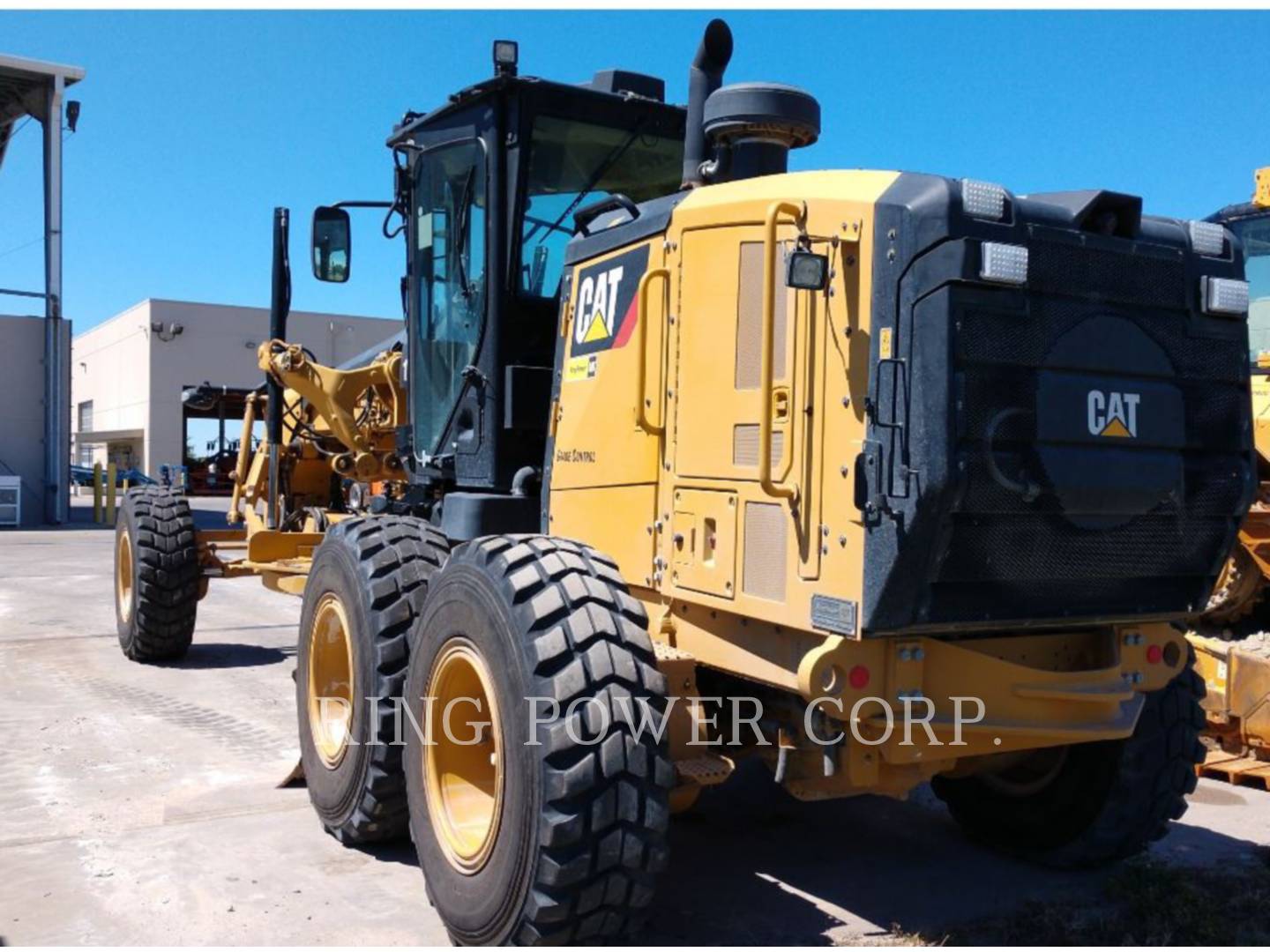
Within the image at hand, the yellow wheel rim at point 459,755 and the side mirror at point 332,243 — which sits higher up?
the side mirror at point 332,243

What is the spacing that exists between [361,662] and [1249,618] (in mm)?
8333

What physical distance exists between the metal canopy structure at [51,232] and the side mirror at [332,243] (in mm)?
23132

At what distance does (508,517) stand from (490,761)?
125 centimetres

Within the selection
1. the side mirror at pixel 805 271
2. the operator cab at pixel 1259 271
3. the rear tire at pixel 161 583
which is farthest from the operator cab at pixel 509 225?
the operator cab at pixel 1259 271

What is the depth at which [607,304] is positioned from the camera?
14.2 ft

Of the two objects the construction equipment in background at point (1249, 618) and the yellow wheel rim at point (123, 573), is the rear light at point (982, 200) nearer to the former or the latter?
the construction equipment in background at point (1249, 618)

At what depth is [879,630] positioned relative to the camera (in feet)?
10.7

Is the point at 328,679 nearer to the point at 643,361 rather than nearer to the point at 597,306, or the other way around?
the point at 597,306

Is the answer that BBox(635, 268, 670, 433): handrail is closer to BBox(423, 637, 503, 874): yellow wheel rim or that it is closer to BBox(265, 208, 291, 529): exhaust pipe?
BBox(423, 637, 503, 874): yellow wheel rim

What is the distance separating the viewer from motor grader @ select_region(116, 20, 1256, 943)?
3262mm

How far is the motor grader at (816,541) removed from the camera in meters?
3.26

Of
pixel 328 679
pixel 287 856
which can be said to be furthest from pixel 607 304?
pixel 287 856

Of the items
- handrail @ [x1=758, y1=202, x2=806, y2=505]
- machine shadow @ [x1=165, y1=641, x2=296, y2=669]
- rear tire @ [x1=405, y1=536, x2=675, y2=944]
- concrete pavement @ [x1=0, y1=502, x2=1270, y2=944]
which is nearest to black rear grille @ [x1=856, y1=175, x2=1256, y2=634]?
handrail @ [x1=758, y1=202, x2=806, y2=505]

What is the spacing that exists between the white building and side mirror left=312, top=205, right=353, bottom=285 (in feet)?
113
